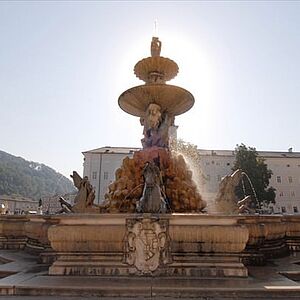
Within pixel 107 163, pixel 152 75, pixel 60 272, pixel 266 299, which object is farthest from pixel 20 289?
pixel 107 163

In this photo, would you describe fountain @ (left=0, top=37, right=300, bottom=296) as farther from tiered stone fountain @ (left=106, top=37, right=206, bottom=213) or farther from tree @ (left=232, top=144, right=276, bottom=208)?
tree @ (left=232, top=144, right=276, bottom=208)

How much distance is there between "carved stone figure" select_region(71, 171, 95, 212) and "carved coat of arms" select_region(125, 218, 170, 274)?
6.36m

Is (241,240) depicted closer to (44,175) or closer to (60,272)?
(60,272)

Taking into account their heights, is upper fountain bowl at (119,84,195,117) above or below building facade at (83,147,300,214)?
below

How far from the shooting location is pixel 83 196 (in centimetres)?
1212

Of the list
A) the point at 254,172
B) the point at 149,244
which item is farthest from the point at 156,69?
the point at 254,172

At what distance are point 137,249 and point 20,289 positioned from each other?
1.88 metres

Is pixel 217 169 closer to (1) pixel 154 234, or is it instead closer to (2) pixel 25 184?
(1) pixel 154 234

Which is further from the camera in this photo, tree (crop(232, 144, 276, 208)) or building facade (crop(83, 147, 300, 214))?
building facade (crop(83, 147, 300, 214))

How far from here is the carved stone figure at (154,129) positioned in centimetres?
1166

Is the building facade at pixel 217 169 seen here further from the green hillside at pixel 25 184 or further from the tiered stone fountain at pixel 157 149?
the tiered stone fountain at pixel 157 149

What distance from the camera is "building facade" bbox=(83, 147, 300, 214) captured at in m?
67.1

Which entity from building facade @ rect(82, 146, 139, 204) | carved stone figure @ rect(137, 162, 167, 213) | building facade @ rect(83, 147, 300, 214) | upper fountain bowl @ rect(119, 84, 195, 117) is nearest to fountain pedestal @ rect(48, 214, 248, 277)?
carved stone figure @ rect(137, 162, 167, 213)

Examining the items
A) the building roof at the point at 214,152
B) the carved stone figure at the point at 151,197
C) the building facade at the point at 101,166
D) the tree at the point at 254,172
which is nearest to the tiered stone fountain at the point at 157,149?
the carved stone figure at the point at 151,197
